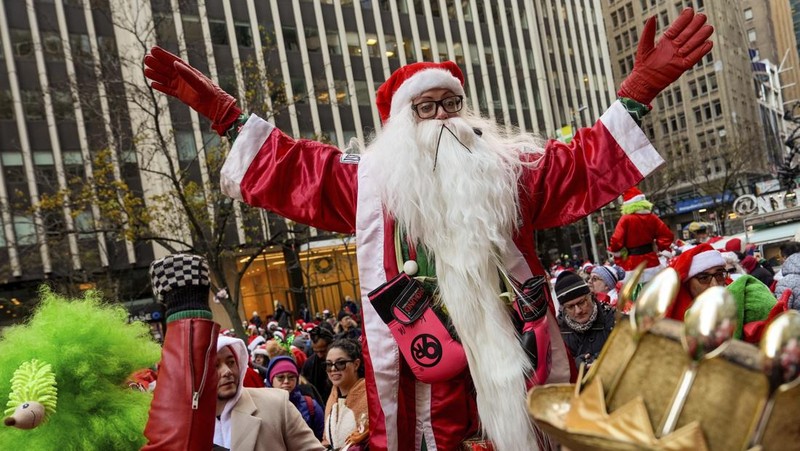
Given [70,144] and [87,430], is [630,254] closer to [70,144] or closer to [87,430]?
[87,430]

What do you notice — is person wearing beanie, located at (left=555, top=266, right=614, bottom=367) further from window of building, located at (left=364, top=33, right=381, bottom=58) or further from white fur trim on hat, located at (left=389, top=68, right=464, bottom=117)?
window of building, located at (left=364, top=33, right=381, bottom=58)

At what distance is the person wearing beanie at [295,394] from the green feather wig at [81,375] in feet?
9.34

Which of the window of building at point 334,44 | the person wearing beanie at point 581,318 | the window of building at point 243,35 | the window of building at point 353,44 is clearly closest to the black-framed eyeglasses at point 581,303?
the person wearing beanie at point 581,318

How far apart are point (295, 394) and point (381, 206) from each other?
10.4 ft

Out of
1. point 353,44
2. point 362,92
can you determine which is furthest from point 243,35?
point 362,92

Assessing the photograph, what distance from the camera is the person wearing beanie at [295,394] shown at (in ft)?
17.2

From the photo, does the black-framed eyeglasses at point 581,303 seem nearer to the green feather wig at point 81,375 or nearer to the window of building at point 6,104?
the green feather wig at point 81,375

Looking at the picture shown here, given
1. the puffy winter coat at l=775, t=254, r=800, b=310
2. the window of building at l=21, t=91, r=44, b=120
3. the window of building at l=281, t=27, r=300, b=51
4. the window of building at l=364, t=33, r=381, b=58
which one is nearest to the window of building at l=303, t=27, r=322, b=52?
the window of building at l=281, t=27, r=300, b=51

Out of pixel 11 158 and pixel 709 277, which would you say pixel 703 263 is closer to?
pixel 709 277

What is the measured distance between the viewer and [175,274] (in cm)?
220

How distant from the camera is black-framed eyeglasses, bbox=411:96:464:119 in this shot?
2900 millimetres

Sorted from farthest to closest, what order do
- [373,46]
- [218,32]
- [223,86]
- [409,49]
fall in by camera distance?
1. [409,49]
2. [373,46]
3. [218,32]
4. [223,86]

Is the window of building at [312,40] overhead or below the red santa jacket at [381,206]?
overhead

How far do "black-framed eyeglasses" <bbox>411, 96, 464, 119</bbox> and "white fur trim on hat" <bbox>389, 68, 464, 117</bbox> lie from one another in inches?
1.5
